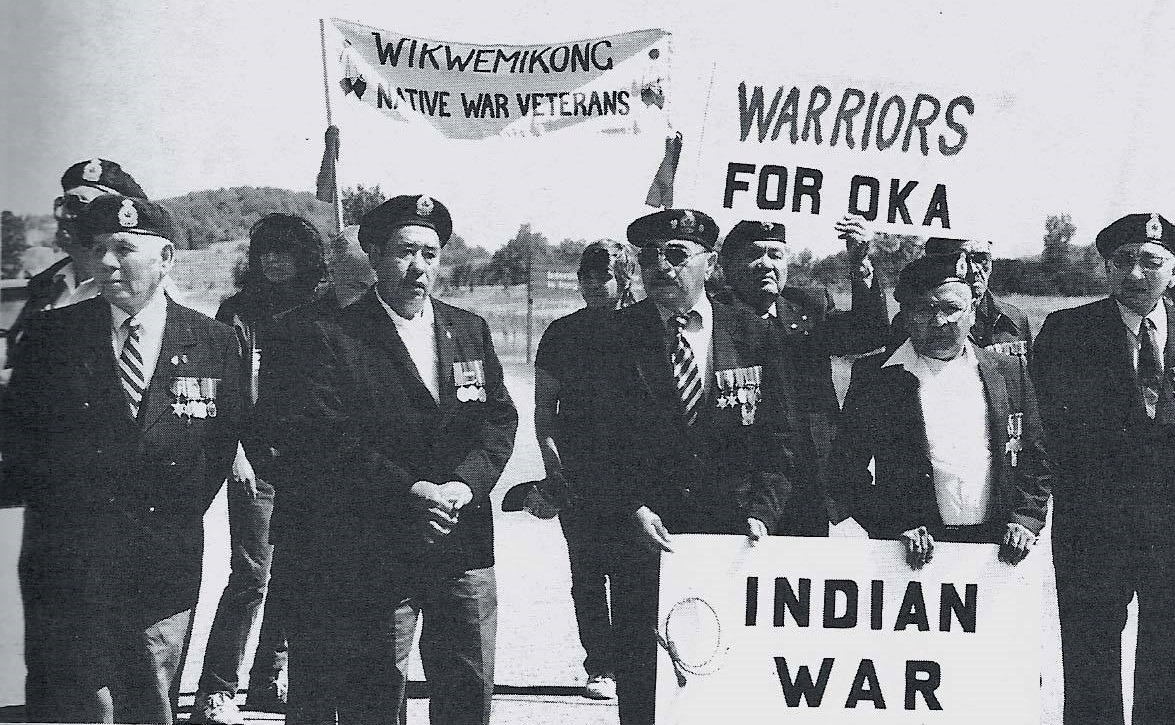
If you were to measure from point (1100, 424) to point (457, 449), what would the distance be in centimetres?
235

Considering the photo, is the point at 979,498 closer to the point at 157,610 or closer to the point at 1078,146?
the point at 1078,146

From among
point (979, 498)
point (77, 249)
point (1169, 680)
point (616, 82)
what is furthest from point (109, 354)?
point (1169, 680)

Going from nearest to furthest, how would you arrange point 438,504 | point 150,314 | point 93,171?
point 438,504
point 150,314
point 93,171

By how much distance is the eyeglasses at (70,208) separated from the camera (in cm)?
476

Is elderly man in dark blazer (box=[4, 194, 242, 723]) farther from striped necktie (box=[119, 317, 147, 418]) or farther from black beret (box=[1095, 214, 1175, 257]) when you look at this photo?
black beret (box=[1095, 214, 1175, 257])

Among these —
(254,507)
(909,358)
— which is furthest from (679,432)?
(254,507)

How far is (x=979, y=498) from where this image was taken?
15.6ft

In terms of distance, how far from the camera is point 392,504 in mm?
4609

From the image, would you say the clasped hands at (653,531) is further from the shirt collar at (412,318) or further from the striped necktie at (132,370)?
the striped necktie at (132,370)

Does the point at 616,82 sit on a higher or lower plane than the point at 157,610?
higher

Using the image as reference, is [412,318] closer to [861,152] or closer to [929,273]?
[861,152]

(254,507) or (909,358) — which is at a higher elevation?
(909,358)

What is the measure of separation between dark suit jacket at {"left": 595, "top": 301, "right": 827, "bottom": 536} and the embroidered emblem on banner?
4.52 ft

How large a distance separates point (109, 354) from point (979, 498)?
316cm
